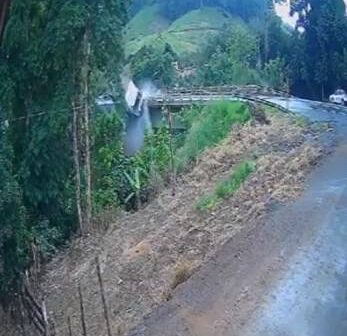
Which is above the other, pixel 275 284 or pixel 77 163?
pixel 77 163

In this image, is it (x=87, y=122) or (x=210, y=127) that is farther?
(x=210, y=127)

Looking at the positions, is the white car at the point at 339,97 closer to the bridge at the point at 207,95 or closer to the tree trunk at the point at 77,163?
the bridge at the point at 207,95

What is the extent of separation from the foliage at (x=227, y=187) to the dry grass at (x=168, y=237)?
230 mm

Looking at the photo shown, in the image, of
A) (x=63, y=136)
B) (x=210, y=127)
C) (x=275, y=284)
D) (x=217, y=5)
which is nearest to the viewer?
(x=275, y=284)

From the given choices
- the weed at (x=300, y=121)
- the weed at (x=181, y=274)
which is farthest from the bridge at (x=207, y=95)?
the weed at (x=181, y=274)

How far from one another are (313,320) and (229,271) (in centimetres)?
232

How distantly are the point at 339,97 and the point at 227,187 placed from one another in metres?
18.9

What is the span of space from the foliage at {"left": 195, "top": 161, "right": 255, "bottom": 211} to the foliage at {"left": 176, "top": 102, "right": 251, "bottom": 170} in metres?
3.91

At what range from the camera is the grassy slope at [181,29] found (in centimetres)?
5616

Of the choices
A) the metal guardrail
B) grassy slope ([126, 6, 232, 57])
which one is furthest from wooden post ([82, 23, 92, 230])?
grassy slope ([126, 6, 232, 57])

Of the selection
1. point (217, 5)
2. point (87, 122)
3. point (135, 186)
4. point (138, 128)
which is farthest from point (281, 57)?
point (217, 5)

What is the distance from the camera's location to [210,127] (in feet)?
84.6

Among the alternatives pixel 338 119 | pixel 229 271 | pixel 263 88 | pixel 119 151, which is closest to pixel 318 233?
pixel 229 271

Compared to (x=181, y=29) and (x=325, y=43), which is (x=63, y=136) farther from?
(x=181, y=29)
